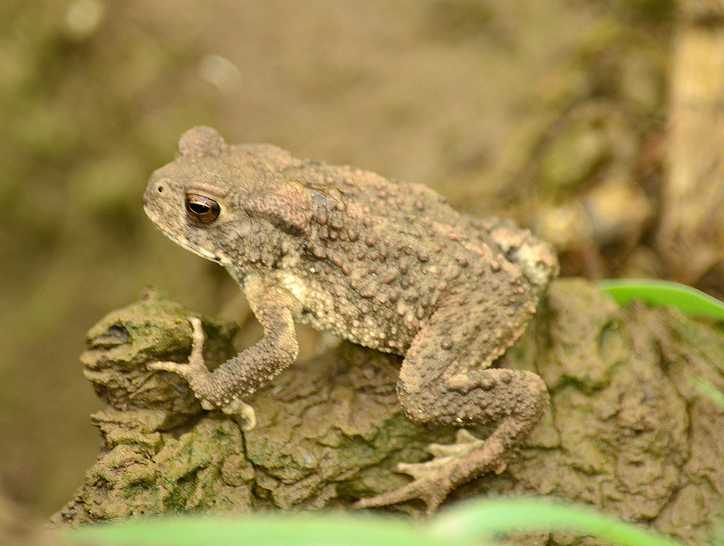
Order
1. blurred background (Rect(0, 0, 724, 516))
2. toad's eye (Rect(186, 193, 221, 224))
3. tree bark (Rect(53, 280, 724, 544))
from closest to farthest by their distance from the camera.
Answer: tree bark (Rect(53, 280, 724, 544))
toad's eye (Rect(186, 193, 221, 224))
blurred background (Rect(0, 0, 724, 516))

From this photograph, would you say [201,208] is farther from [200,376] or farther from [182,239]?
[200,376]

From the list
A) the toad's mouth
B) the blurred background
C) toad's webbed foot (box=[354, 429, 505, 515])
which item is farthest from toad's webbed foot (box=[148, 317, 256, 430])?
the blurred background

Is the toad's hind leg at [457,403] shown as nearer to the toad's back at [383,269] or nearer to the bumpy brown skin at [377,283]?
the bumpy brown skin at [377,283]

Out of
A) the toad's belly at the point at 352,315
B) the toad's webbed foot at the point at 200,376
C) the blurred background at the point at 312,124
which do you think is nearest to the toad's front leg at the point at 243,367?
the toad's webbed foot at the point at 200,376

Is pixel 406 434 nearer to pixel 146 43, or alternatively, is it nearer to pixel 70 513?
pixel 70 513

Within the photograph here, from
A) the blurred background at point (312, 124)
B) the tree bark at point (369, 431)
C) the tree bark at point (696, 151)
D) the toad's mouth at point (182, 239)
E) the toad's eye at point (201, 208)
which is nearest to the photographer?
the tree bark at point (369, 431)

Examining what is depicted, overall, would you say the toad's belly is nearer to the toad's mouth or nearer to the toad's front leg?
the toad's front leg

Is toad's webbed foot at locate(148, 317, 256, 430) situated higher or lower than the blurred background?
lower
